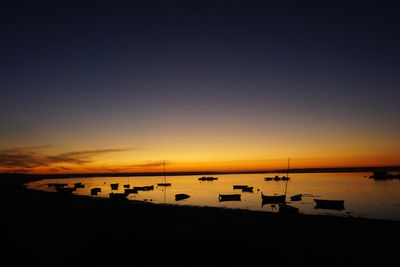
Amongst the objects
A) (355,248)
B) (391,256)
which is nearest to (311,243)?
(355,248)

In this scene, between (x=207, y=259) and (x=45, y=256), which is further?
(x=45, y=256)

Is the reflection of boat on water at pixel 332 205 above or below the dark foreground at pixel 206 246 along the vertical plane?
below

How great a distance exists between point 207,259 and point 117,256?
3208 millimetres

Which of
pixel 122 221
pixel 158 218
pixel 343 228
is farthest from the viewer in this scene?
pixel 158 218

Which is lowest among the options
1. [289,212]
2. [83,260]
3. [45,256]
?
[289,212]

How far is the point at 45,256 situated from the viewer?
12914 mm

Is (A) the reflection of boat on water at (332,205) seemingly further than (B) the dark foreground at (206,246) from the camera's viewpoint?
Yes

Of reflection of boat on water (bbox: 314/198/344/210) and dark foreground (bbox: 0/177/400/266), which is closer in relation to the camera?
dark foreground (bbox: 0/177/400/266)

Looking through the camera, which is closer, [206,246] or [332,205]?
[206,246]

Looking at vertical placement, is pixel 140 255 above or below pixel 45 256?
above

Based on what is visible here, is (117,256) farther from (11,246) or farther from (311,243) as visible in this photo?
(311,243)

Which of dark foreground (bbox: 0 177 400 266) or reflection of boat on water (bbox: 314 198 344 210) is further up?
dark foreground (bbox: 0 177 400 266)

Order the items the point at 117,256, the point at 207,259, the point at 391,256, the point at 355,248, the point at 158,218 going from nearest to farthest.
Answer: the point at 207,259
the point at 117,256
the point at 391,256
the point at 355,248
the point at 158,218

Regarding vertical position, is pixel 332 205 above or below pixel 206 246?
below
